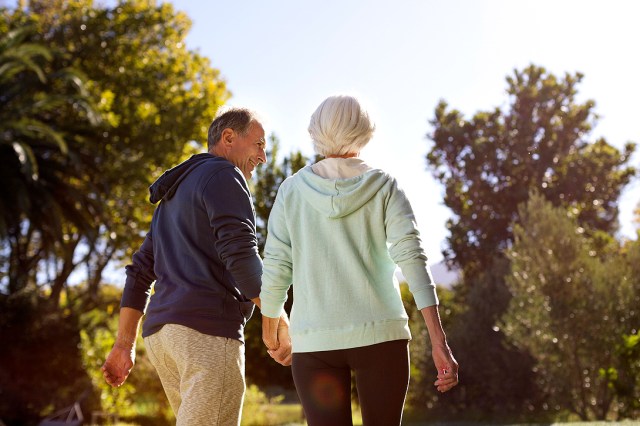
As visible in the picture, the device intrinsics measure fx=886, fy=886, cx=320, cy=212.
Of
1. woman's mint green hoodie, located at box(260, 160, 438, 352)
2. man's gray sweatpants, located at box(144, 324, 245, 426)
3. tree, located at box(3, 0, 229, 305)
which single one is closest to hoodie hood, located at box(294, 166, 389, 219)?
woman's mint green hoodie, located at box(260, 160, 438, 352)

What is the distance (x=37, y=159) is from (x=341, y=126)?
79.9 ft

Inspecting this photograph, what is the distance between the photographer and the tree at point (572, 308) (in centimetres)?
2022

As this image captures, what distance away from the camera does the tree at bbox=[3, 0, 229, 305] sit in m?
30.8

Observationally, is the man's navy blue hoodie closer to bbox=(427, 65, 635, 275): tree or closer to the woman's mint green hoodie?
the woman's mint green hoodie

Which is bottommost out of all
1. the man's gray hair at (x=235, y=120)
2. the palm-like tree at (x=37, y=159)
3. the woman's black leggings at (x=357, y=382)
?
the woman's black leggings at (x=357, y=382)

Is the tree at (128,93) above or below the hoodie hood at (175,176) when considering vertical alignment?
above

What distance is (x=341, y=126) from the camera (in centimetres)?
339

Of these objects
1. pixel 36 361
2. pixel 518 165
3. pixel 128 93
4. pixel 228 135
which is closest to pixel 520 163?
pixel 518 165

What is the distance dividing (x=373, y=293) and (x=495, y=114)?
3516 cm

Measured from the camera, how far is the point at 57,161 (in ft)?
87.9

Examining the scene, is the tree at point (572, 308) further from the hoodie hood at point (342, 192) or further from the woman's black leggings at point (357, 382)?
the woman's black leggings at point (357, 382)

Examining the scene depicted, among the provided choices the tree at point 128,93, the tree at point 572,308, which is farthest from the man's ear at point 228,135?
the tree at point 128,93

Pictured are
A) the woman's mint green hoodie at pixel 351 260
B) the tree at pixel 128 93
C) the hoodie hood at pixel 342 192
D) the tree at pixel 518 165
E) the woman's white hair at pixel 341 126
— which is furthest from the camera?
the tree at pixel 518 165

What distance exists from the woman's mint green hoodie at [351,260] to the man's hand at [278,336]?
26 centimetres
